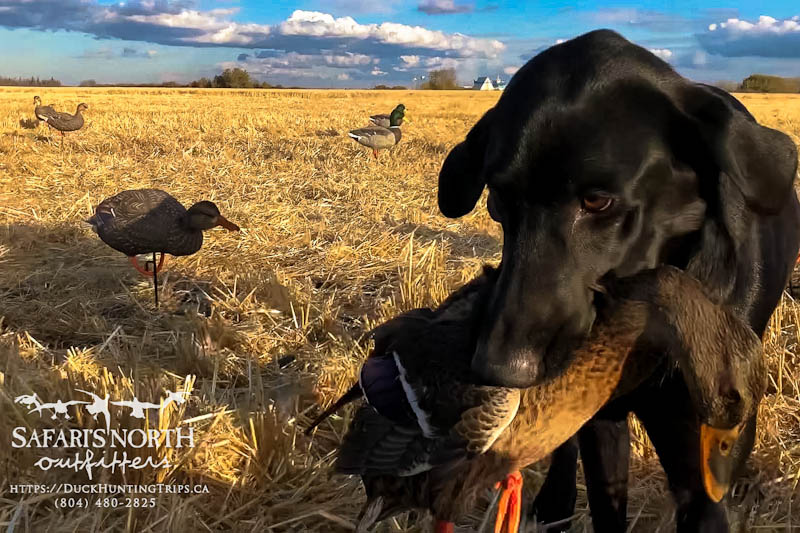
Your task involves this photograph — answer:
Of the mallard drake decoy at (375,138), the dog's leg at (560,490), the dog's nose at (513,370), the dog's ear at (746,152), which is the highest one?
the dog's ear at (746,152)

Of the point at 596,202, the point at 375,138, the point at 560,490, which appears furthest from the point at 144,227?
the point at 375,138

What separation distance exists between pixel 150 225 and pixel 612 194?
4.25m

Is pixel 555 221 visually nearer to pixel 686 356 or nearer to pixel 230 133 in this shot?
pixel 686 356

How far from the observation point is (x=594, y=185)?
159 cm

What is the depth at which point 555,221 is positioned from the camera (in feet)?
5.34

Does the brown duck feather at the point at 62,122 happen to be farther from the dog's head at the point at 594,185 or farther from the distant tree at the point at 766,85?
the distant tree at the point at 766,85

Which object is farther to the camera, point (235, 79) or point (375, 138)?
point (235, 79)

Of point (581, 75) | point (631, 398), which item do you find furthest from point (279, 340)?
point (581, 75)

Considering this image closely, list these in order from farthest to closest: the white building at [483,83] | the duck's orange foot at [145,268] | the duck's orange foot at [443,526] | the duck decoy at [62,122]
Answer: the white building at [483,83]
the duck decoy at [62,122]
the duck's orange foot at [145,268]
the duck's orange foot at [443,526]

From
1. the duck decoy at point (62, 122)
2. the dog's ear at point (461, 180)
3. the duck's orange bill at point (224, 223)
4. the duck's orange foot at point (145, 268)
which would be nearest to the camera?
the dog's ear at point (461, 180)

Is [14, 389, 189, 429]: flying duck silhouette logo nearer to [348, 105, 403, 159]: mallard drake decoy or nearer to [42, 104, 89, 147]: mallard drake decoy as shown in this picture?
[348, 105, 403, 159]: mallard drake decoy

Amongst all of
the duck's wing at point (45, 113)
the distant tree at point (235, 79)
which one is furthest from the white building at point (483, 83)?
the duck's wing at point (45, 113)

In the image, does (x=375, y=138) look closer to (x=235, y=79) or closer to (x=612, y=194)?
(x=612, y=194)

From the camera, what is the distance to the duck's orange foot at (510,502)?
2.01m
